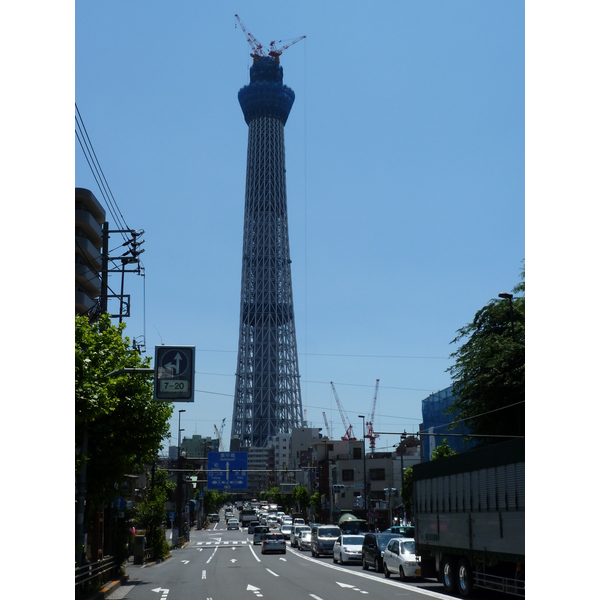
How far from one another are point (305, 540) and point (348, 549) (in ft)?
73.3

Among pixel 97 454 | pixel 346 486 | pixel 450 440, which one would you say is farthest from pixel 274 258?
pixel 97 454

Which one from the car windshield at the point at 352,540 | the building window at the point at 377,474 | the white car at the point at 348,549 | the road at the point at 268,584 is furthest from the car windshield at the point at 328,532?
the building window at the point at 377,474

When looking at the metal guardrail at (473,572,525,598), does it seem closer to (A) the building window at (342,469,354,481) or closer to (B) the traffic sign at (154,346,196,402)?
(B) the traffic sign at (154,346,196,402)

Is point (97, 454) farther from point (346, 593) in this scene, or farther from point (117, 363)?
point (346, 593)

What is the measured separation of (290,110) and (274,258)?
3930cm

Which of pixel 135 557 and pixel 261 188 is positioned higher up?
pixel 261 188

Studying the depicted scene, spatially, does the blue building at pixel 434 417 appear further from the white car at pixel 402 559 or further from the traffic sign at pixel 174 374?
the traffic sign at pixel 174 374

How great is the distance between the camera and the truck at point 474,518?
20.0m

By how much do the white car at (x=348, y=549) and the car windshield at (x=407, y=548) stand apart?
11.6 m

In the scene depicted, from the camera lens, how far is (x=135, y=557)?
151 ft

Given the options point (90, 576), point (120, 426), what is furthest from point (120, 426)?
point (90, 576)

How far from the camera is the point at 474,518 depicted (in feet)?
74.5

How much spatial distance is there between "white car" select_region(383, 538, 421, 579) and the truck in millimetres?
2158

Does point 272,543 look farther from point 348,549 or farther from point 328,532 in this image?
point 348,549
